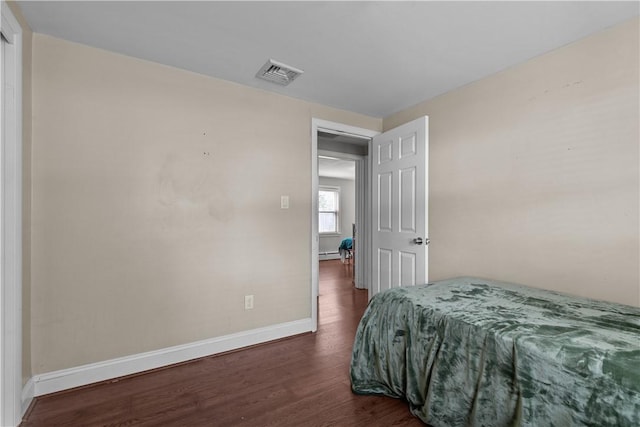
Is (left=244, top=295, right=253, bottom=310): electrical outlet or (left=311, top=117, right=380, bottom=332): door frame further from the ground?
(left=311, top=117, right=380, bottom=332): door frame

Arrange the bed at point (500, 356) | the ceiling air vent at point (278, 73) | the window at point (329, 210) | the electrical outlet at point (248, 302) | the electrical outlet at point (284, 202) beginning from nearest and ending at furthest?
the bed at point (500, 356), the ceiling air vent at point (278, 73), the electrical outlet at point (248, 302), the electrical outlet at point (284, 202), the window at point (329, 210)

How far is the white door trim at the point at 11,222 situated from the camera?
1439 millimetres

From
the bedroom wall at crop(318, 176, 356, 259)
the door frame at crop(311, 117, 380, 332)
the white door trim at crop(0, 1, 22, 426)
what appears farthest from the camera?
the bedroom wall at crop(318, 176, 356, 259)

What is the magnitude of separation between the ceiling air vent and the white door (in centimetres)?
116

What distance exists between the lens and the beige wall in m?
1.64

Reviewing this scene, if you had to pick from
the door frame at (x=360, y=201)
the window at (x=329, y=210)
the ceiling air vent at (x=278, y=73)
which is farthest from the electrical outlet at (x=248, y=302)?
the window at (x=329, y=210)

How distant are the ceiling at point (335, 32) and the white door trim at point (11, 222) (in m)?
0.31

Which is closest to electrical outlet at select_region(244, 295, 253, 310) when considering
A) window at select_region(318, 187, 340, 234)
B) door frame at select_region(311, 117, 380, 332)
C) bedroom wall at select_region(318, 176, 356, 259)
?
door frame at select_region(311, 117, 380, 332)

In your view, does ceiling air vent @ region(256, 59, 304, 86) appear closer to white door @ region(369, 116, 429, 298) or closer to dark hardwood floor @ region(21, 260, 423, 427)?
white door @ region(369, 116, 429, 298)

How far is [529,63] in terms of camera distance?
6.77ft

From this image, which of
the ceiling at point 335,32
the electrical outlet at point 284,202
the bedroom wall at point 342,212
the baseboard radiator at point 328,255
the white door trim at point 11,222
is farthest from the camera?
the bedroom wall at point 342,212

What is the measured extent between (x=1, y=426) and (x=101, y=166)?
1509 mm

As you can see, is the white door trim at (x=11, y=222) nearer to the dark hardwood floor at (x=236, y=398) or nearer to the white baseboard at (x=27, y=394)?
the white baseboard at (x=27, y=394)

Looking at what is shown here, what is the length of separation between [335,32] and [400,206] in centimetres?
163
